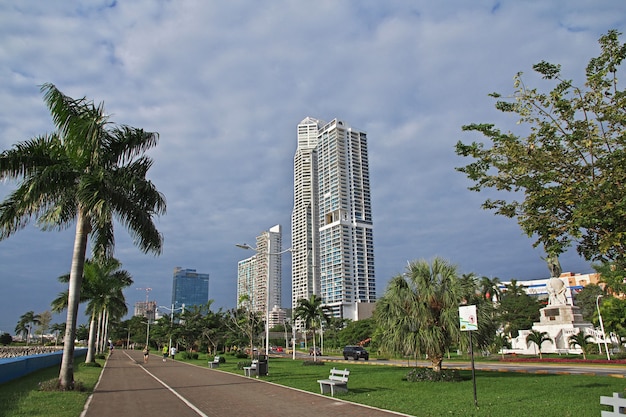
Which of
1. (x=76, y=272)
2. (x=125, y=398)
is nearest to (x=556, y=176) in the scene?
(x=125, y=398)

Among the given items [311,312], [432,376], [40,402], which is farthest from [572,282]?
[40,402]

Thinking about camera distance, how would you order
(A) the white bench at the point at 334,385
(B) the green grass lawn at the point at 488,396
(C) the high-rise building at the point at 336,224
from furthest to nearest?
(C) the high-rise building at the point at 336,224, (A) the white bench at the point at 334,385, (B) the green grass lawn at the point at 488,396

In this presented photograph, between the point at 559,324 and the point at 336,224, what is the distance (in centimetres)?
9507

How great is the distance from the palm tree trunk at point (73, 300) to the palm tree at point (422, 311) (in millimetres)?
11866

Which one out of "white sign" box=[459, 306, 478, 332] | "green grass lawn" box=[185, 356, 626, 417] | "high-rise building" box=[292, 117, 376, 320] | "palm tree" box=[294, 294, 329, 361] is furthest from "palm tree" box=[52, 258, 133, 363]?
"high-rise building" box=[292, 117, 376, 320]

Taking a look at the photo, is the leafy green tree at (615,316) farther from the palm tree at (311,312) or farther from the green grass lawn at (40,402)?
the green grass lawn at (40,402)

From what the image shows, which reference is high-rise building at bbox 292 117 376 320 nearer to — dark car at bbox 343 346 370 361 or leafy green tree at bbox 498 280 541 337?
leafy green tree at bbox 498 280 541 337

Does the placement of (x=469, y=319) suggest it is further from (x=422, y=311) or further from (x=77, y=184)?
(x=77, y=184)

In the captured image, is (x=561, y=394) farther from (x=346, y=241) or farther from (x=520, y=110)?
(x=346, y=241)

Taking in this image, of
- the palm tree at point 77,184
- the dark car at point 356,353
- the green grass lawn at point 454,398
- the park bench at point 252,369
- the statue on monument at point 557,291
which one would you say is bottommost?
the dark car at point 356,353

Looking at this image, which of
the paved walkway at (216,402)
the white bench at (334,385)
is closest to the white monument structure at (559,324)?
the white bench at (334,385)

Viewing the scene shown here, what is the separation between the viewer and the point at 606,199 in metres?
8.91

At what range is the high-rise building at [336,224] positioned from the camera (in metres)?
135

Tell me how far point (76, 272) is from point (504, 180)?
1459cm
